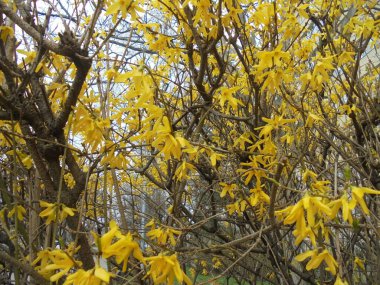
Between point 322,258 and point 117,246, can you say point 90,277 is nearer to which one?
point 117,246

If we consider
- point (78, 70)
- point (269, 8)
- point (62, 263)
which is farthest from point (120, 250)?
point (269, 8)

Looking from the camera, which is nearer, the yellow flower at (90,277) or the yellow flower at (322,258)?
the yellow flower at (90,277)

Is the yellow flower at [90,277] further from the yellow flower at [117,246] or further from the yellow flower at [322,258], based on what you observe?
the yellow flower at [322,258]

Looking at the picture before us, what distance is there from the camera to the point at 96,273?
1.33 m

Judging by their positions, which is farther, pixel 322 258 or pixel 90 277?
pixel 322 258

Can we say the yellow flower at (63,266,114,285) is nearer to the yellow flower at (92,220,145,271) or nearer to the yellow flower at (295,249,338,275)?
the yellow flower at (92,220,145,271)

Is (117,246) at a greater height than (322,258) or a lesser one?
greater

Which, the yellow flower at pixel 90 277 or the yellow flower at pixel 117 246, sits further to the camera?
the yellow flower at pixel 117 246

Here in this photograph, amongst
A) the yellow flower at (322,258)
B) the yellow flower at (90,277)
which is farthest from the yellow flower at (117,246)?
the yellow flower at (322,258)

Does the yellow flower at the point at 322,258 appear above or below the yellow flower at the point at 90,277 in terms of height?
below

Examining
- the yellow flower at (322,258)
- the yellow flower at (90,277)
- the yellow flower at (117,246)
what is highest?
the yellow flower at (117,246)

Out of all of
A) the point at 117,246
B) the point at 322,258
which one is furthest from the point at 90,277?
the point at 322,258

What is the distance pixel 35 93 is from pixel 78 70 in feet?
0.78

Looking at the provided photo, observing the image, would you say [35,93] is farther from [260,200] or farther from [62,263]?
[260,200]
